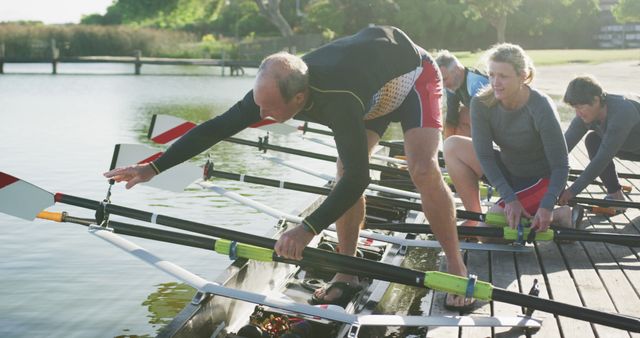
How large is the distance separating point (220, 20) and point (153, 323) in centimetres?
7295

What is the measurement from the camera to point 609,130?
20.2ft

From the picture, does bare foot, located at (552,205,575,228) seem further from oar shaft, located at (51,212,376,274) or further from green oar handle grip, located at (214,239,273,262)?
green oar handle grip, located at (214,239,273,262)

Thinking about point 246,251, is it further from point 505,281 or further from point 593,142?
point 593,142

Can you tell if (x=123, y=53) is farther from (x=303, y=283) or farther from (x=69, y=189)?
(x=303, y=283)

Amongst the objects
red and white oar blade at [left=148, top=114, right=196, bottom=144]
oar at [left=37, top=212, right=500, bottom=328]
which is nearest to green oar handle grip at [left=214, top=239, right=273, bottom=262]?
oar at [left=37, top=212, right=500, bottom=328]

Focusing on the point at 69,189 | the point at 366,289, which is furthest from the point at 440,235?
the point at 69,189

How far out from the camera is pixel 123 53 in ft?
185

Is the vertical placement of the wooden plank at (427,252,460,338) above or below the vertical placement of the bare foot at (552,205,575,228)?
below

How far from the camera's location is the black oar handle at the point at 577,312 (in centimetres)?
373

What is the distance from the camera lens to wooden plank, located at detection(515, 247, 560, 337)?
4248 millimetres

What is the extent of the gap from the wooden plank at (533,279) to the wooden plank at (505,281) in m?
0.04

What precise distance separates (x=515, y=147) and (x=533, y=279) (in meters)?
0.98

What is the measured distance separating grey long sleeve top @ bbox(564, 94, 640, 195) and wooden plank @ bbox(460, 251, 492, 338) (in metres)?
0.88

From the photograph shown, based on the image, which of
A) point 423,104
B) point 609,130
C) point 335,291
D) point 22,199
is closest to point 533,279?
point 335,291
